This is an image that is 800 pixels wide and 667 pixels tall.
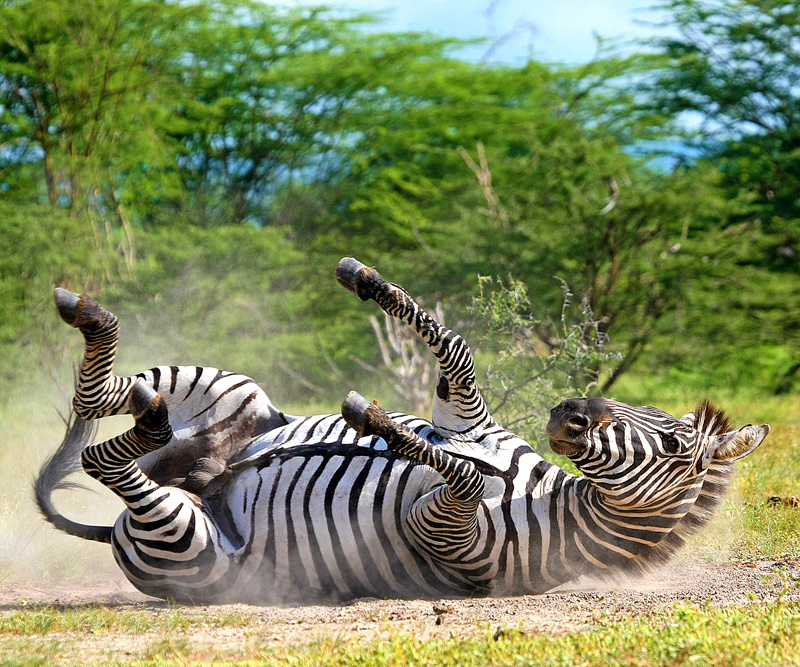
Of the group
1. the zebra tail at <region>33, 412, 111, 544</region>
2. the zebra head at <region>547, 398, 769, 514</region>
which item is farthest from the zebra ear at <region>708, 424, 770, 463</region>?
the zebra tail at <region>33, 412, 111, 544</region>

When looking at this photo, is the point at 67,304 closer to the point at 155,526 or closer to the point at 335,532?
the point at 155,526

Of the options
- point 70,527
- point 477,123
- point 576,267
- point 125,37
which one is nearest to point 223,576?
point 70,527

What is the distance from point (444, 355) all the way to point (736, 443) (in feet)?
3.97

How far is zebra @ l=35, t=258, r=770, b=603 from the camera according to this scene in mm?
3533

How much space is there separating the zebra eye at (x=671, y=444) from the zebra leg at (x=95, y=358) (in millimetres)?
2213

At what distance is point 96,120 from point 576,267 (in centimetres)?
992

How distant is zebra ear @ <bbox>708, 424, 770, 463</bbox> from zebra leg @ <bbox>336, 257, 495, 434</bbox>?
93 centimetres

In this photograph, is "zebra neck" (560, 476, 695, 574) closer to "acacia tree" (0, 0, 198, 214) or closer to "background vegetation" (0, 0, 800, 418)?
"background vegetation" (0, 0, 800, 418)

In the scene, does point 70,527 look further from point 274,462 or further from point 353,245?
point 353,245

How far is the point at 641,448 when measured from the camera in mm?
3510

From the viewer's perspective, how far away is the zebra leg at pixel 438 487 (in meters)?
3.43

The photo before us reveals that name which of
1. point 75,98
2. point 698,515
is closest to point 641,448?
point 698,515

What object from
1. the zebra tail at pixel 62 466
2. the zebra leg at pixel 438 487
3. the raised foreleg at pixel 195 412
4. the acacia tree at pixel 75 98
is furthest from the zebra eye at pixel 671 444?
the acacia tree at pixel 75 98

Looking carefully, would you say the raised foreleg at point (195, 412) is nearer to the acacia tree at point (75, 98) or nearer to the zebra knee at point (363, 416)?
the zebra knee at point (363, 416)
